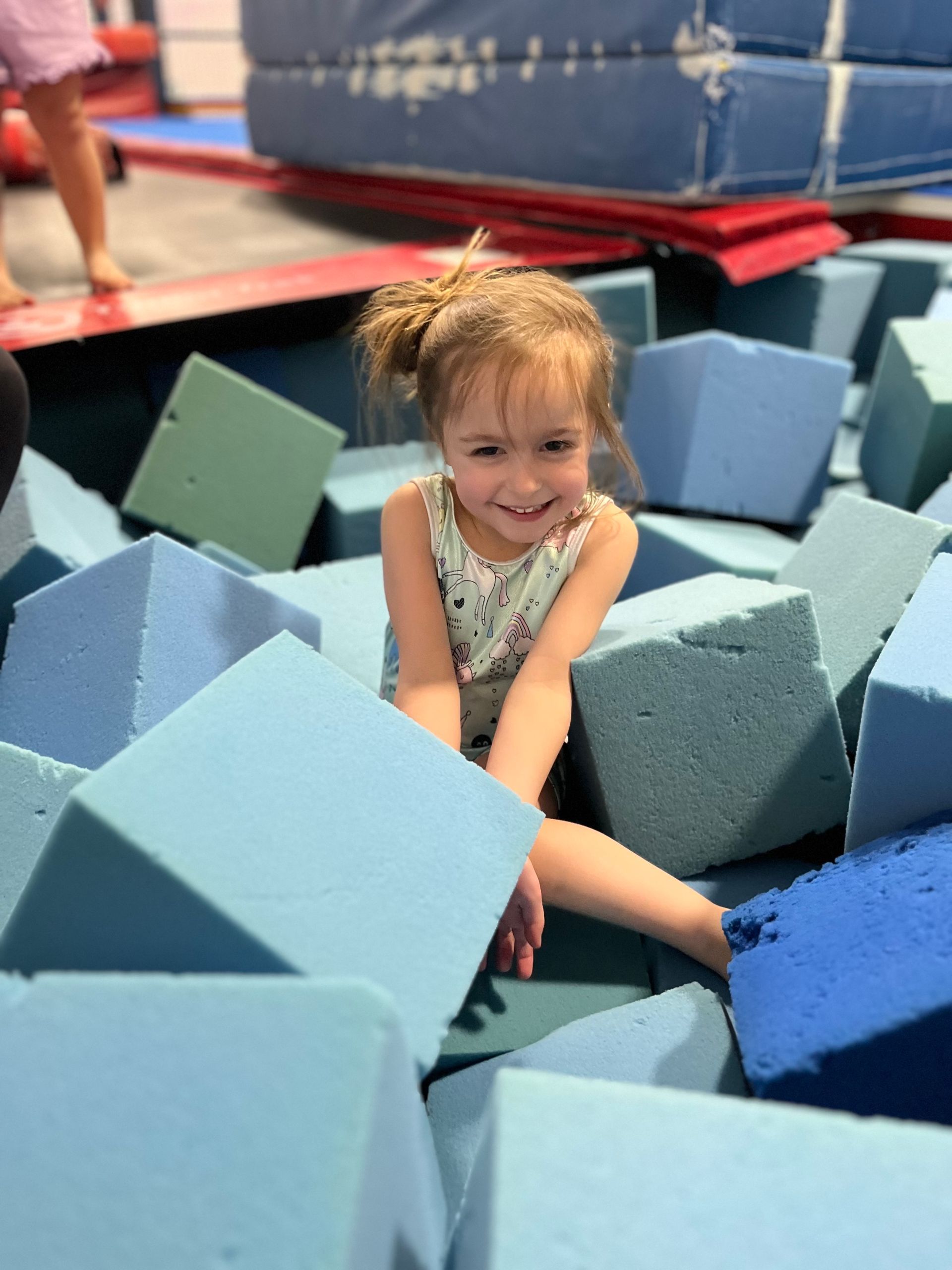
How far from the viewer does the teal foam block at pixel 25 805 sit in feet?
2.76

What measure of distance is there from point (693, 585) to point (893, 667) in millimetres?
366

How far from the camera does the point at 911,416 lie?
5.67 feet

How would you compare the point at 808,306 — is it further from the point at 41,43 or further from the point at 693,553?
the point at 41,43

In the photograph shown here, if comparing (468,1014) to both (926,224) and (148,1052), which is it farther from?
(926,224)

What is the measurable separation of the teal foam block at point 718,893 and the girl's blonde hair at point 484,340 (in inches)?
16.6

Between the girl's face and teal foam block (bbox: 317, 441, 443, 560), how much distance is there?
682mm

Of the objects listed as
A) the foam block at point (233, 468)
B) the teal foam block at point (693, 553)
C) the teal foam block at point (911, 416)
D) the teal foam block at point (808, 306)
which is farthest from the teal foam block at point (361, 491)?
the teal foam block at point (808, 306)

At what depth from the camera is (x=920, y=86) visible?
8.39 ft


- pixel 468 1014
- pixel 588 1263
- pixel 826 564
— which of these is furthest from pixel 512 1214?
pixel 826 564

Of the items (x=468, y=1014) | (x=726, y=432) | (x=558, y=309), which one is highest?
(x=558, y=309)

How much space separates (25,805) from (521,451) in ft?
1.78

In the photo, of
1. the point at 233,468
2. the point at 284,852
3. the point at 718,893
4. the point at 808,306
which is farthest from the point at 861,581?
the point at 808,306

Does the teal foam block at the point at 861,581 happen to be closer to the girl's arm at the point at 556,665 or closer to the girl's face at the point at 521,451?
the girl's arm at the point at 556,665

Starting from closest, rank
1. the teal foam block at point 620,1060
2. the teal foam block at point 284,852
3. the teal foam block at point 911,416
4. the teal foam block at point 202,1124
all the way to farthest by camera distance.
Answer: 1. the teal foam block at point 202,1124
2. the teal foam block at point 284,852
3. the teal foam block at point 620,1060
4. the teal foam block at point 911,416
